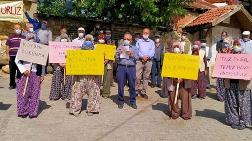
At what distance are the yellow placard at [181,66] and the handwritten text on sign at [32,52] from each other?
9.06 feet

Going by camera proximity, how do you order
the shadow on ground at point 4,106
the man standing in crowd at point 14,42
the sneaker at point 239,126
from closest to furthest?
the sneaker at point 239,126, the shadow on ground at point 4,106, the man standing in crowd at point 14,42

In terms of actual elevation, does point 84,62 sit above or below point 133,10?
below

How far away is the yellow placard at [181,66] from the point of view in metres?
10.1

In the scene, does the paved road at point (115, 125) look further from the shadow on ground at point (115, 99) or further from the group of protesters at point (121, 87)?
the shadow on ground at point (115, 99)

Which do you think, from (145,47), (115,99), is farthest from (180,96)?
(115,99)

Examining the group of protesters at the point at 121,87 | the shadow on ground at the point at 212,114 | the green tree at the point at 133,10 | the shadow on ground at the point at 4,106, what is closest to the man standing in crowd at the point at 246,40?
the group of protesters at the point at 121,87

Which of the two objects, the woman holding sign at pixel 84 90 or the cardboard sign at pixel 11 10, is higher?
the cardboard sign at pixel 11 10

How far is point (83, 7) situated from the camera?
58.8 ft

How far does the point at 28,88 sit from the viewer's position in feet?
32.1

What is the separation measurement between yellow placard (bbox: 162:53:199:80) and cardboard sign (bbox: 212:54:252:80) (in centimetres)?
47

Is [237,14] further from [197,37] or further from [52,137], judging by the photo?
[52,137]

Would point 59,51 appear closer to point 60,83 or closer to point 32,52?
point 60,83

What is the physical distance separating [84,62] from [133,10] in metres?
7.56

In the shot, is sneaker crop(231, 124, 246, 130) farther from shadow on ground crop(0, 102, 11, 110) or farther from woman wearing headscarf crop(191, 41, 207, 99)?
shadow on ground crop(0, 102, 11, 110)
